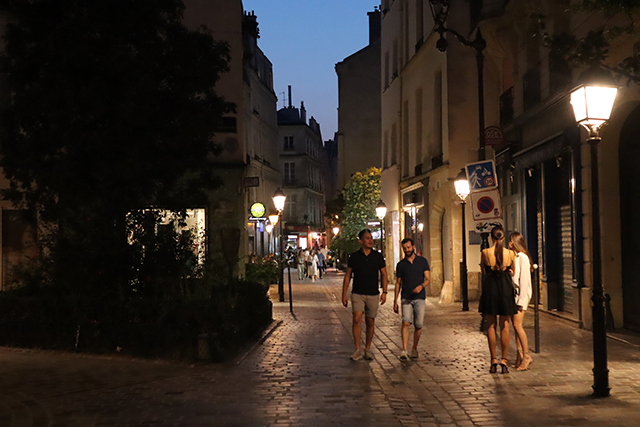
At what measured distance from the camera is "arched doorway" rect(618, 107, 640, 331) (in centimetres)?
1458

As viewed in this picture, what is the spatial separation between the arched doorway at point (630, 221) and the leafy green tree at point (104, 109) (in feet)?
23.6

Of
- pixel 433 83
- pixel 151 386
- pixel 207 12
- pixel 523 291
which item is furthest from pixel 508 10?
pixel 151 386

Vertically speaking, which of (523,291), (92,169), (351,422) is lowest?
(351,422)

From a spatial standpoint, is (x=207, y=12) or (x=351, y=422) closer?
(x=351, y=422)

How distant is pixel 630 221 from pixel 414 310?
542cm

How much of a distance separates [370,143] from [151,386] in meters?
Result: 49.6

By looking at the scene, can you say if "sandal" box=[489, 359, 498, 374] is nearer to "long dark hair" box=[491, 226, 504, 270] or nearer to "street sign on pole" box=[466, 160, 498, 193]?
"long dark hair" box=[491, 226, 504, 270]

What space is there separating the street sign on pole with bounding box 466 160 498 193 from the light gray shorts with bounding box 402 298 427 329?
11.8ft

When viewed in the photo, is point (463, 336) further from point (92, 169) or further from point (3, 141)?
point (3, 141)

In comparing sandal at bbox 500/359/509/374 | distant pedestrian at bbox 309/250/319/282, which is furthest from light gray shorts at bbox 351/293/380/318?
distant pedestrian at bbox 309/250/319/282

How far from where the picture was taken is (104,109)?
555 inches

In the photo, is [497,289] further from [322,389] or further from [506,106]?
[506,106]

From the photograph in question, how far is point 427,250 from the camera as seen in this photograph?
27016 millimetres

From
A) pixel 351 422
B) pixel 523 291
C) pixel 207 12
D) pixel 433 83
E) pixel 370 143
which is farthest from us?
pixel 370 143
